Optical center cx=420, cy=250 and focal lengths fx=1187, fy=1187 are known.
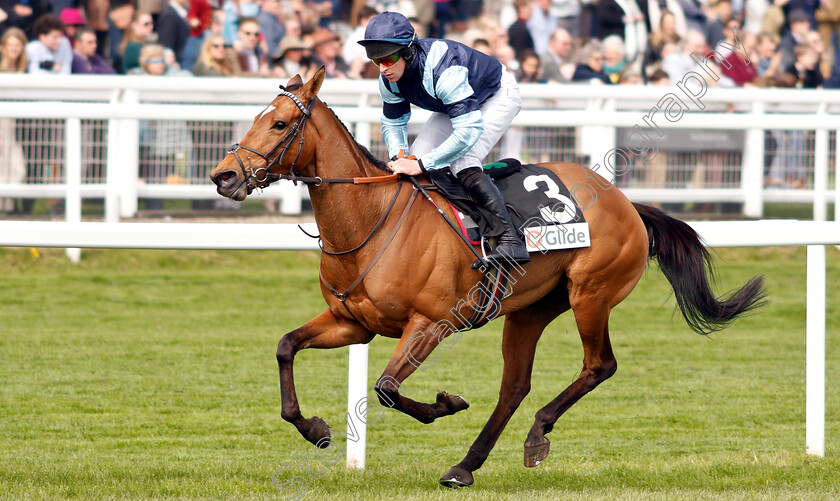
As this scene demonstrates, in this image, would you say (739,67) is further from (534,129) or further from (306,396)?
(306,396)

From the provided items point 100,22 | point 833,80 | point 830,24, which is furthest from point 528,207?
point 830,24

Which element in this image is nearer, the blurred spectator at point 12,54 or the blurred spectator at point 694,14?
the blurred spectator at point 12,54

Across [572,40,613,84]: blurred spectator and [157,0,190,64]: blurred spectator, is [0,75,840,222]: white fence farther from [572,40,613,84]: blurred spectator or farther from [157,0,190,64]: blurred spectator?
[157,0,190,64]: blurred spectator

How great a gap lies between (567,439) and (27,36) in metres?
6.68

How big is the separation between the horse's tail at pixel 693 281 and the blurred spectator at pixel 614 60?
18.6 feet

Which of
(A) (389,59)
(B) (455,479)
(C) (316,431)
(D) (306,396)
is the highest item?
(A) (389,59)

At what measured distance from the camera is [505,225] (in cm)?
437

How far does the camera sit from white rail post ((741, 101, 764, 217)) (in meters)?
9.24

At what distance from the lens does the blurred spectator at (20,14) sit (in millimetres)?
10328

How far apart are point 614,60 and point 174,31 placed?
394cm

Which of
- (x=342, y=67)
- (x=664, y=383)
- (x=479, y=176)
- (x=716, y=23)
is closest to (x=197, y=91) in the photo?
(x=342, y=67)

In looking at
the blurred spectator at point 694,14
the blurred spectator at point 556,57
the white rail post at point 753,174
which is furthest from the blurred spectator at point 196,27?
the blurred spectator at point 694,14

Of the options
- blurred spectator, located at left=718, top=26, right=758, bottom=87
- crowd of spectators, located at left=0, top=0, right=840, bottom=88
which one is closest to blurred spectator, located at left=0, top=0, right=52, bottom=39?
crowd of spectators, located at left=0, top=0, right=840, bottom=88

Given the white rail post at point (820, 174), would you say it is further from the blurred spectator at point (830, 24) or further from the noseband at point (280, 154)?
the noseband at point (280, 154)
